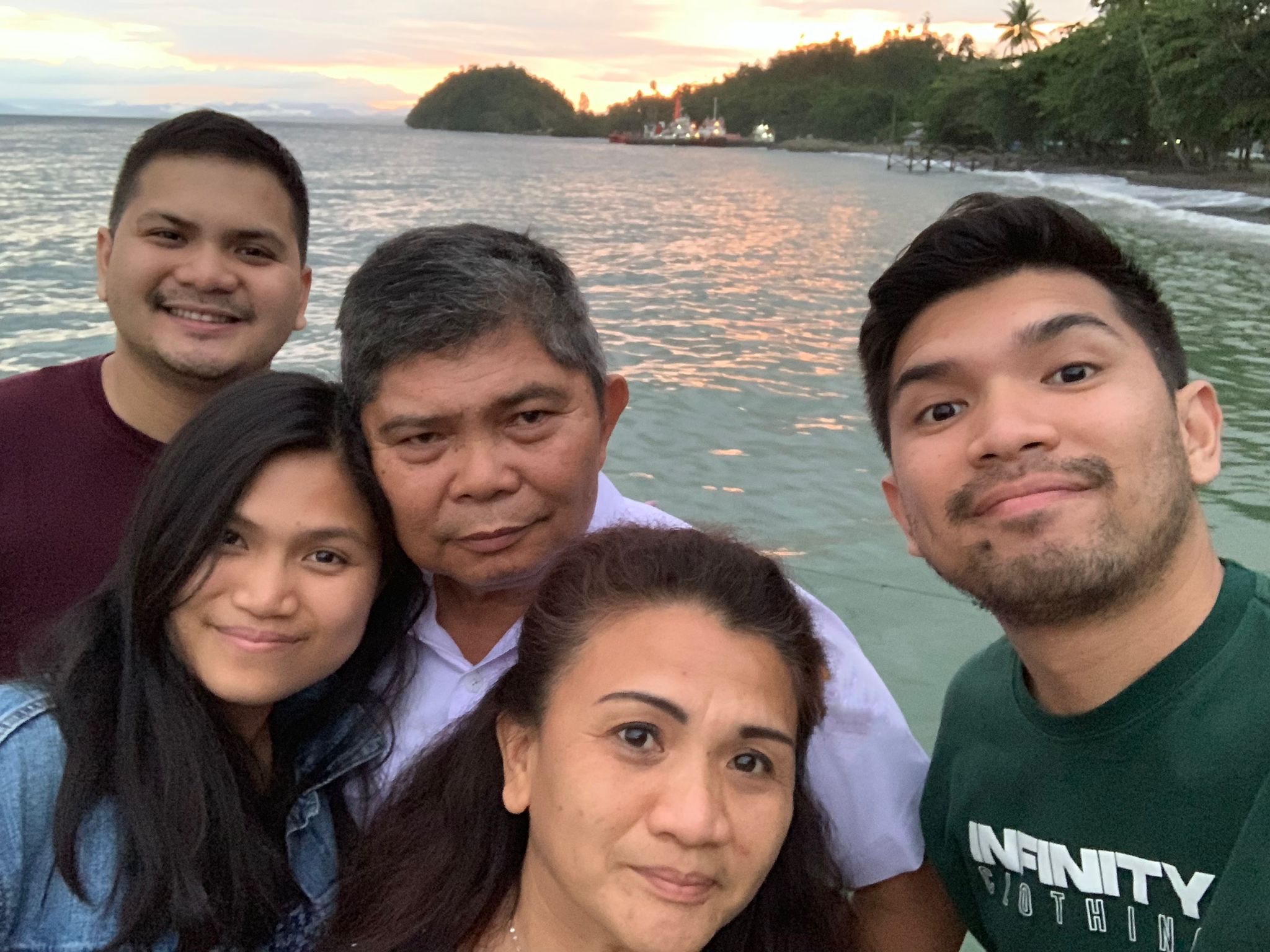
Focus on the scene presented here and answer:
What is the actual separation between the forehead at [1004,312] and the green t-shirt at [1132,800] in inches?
21.8

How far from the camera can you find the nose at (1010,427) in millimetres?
1894

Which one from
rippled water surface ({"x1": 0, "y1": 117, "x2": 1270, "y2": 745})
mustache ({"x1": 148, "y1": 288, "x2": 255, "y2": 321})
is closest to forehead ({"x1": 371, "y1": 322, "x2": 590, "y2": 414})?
mustache ({"x1": 148, "y1": 288, "x2": 255, "y2": 321})

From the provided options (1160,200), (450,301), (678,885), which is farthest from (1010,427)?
(1160,200)

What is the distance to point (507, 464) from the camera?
2.35 m

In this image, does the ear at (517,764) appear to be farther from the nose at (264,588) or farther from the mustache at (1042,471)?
the mustache at (1042,471)

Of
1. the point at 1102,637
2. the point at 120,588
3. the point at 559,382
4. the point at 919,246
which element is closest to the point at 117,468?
the point at 120,588

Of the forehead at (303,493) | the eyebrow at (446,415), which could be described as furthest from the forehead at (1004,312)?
the forehead at (303,493)

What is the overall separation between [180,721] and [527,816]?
748 mm

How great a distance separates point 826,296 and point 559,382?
15463mm

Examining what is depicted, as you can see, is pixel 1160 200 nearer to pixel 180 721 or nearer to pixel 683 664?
pixel 683 664

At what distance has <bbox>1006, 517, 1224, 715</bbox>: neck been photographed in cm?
190

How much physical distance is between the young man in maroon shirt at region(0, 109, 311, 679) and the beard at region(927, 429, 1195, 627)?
241cm

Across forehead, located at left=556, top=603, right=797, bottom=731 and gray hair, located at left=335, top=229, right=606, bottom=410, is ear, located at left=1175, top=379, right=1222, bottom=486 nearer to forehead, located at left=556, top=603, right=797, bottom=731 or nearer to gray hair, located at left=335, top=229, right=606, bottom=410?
forehead, located at left=556, top=603, right=797, bottom=731

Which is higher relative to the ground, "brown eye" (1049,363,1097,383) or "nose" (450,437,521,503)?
"brown eye" (1049,363,1097,383)
